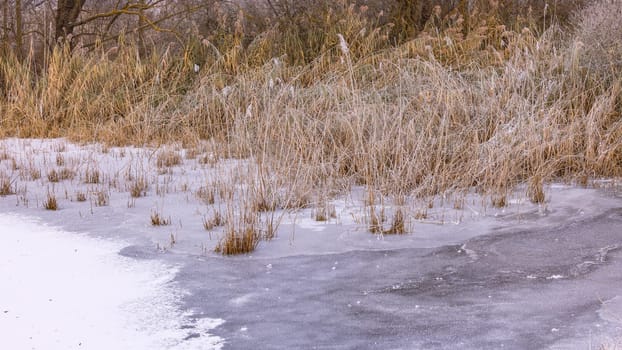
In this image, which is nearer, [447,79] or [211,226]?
[211,226]

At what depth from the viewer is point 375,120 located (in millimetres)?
6227

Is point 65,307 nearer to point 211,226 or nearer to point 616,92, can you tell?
point 211,226

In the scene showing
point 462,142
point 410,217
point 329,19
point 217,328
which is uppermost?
point 329,19

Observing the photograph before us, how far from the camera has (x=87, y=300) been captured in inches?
143

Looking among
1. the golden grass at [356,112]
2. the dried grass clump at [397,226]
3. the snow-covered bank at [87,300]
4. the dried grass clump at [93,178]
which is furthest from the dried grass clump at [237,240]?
the dried grass clump at [93,178]

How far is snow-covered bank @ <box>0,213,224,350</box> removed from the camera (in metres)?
3.18

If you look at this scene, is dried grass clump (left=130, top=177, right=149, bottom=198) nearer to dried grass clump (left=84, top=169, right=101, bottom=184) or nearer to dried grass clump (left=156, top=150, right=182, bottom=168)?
dried grass clump (left=84, top=169, right=101, bottom=184)

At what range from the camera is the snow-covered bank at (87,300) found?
3.18 m

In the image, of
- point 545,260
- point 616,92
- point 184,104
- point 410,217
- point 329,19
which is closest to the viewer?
point 545,260

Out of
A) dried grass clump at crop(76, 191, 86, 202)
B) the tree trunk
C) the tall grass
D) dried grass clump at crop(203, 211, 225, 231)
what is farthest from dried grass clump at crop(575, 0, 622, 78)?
the tree trunk

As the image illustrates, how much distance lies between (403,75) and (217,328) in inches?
196

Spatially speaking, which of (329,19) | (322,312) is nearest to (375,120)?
(322,312)

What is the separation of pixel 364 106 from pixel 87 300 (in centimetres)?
326

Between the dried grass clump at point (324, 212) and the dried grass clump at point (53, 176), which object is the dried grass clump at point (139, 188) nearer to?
the dried grass clump at point (53, 176)
